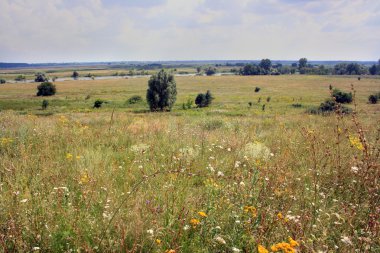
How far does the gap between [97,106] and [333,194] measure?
190 feet

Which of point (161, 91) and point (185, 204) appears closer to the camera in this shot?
point (185, 204)

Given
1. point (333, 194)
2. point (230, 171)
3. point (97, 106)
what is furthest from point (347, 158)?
point (97, 106)

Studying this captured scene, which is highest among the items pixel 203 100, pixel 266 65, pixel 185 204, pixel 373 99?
pixel 266 65

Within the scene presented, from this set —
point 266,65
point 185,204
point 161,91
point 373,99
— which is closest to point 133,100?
point 161,91

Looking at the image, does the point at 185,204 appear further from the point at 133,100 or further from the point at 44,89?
the point at 44,89

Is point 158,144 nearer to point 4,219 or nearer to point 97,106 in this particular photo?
point 4,219

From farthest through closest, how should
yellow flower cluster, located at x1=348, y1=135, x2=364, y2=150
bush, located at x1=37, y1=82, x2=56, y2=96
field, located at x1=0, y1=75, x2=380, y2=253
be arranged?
bush, located at x1=37, y1=82, x2=56, y2=96 < yellow flower cluster, located at x1=348, y1=135, x2=364, y2=150 < field, located at x1=0, y1=75, x2=380, y2=253

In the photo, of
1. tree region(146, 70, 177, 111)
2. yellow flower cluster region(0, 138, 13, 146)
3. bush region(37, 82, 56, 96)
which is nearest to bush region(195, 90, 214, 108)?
tree region(146, 70, 177, 111)

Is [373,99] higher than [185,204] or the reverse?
the reverse

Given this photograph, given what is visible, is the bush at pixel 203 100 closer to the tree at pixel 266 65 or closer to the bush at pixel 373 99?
the bush at pixel 373 99

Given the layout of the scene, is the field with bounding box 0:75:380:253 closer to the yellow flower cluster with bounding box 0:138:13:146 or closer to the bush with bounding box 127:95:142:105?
the yellow flower cluster with bounding box 0:138:13:146

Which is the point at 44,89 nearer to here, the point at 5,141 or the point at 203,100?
the point at 203,100

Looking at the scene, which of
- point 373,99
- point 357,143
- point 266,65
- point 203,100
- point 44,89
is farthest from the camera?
point 266,65

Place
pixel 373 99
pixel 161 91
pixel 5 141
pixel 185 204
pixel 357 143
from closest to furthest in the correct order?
pixel 185 204 → pixel 5 141 → pixel 357 143 → pixel 161 91 → pixel 373 99
